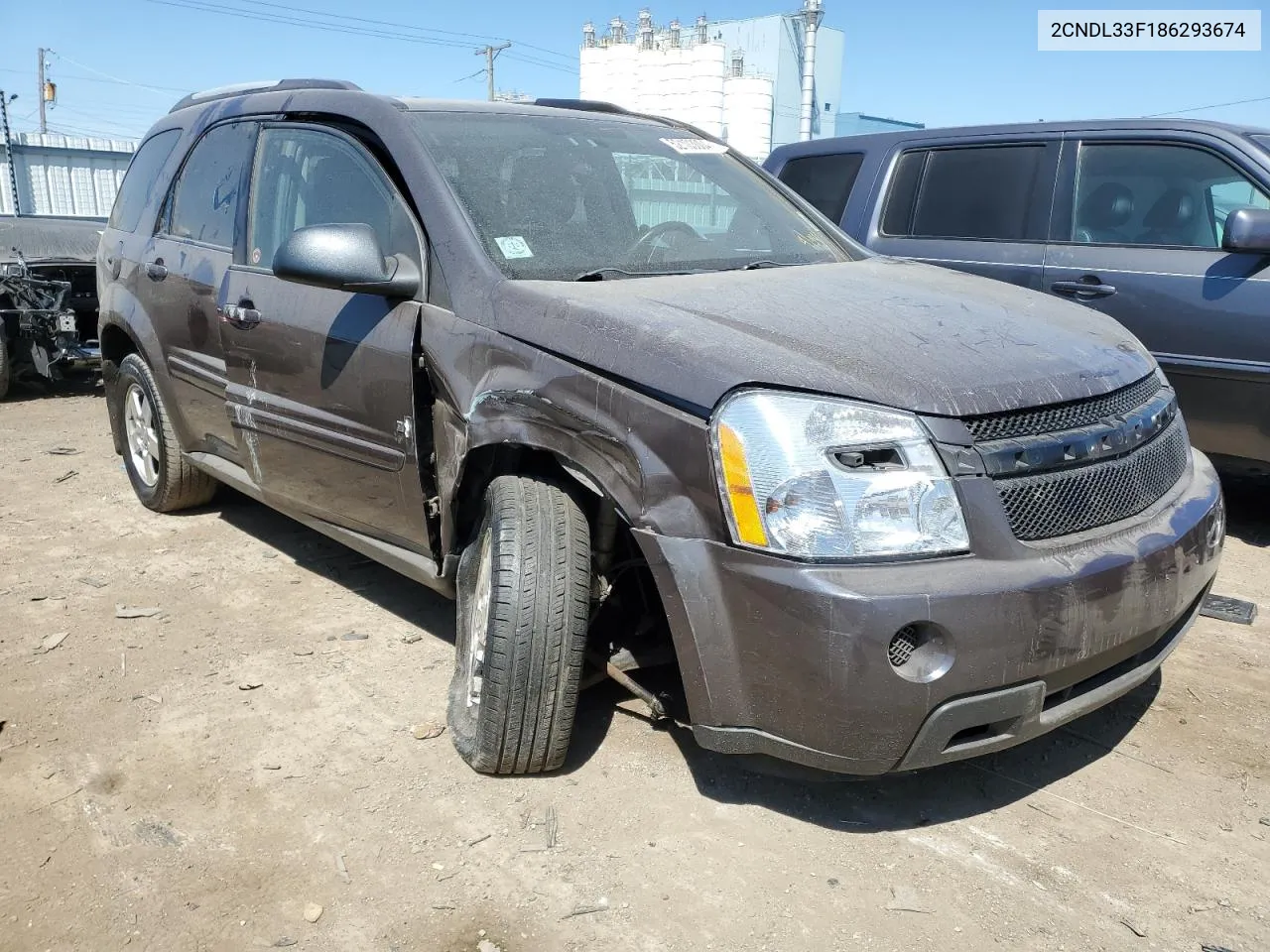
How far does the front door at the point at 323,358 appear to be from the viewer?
10.3ft

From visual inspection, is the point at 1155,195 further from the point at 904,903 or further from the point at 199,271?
the point at 199,271

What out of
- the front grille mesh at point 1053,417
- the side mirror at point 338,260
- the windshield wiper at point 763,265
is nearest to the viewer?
the front grille mesh at point 1053,417

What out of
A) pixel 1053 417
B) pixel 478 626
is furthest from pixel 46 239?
pixel 1053 417

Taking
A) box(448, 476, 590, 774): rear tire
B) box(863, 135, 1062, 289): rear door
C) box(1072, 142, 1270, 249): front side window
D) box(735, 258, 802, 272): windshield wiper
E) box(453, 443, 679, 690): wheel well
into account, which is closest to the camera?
box(448, 476, 590, 774): rear tire

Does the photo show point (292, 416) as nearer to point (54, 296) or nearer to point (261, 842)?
point (261, 842)

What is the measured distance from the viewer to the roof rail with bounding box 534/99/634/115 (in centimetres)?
389

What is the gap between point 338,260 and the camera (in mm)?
2916

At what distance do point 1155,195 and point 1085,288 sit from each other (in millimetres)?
561

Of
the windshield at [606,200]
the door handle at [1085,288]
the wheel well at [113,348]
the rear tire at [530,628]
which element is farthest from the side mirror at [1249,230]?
the wheel well at [113,348]

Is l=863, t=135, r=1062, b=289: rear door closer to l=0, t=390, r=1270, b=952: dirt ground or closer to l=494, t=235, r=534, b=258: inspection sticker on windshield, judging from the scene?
l=0, t=390, r=1270, b=952: dirt ground

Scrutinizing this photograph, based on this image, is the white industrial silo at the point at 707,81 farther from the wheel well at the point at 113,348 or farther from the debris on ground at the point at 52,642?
the debris on ground at the point at 52,642

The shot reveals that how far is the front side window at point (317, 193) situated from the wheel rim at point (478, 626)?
3.11ft

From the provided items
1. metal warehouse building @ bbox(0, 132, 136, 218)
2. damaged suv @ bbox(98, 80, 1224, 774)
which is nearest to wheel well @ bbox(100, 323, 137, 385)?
damaged suv @ bbox(98, 80, 1224, 774)

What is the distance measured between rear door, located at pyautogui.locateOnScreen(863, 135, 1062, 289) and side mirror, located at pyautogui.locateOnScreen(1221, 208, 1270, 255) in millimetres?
901
